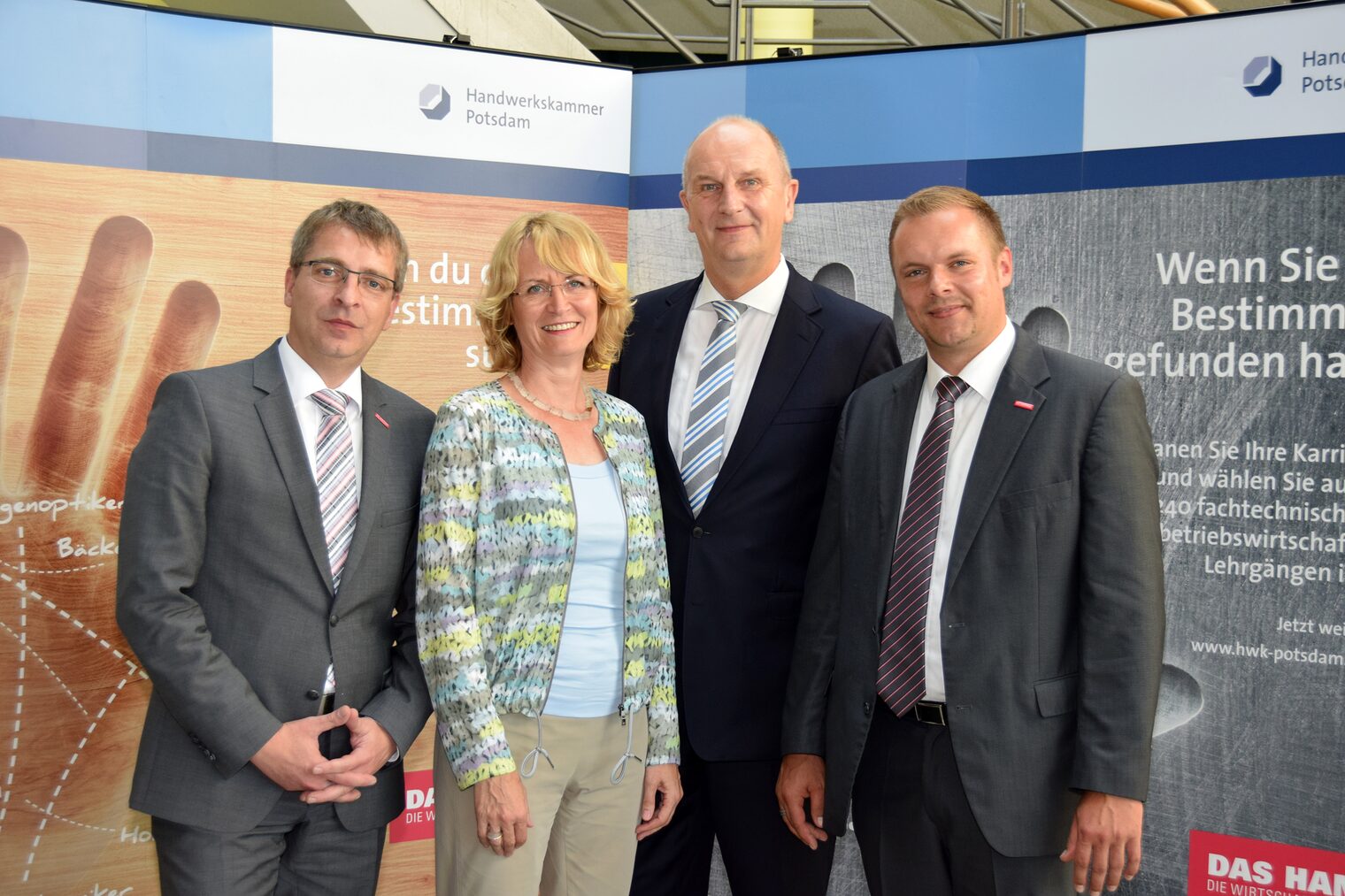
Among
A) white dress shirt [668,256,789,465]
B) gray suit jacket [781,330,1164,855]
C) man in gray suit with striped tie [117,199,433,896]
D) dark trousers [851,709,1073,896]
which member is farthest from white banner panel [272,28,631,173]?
dark trousers [851,709,1073,896]

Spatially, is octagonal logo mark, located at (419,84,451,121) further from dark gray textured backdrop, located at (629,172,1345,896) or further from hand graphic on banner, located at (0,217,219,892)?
dark gray textured backdrop, located at (629,172,1345,896)

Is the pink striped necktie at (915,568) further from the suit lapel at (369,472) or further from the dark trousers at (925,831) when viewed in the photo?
the suit lapel at (369,472)

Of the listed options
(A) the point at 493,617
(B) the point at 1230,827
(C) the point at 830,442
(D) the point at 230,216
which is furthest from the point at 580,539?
(B) the point at 1230,827

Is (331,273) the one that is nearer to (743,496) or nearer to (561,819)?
(743,496)

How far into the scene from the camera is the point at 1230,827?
9.93 ft

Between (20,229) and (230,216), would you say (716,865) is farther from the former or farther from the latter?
(20,229)

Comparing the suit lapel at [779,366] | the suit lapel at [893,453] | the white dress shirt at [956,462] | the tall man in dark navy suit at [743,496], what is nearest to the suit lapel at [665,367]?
the tall man in dark navy suit at [743,496]

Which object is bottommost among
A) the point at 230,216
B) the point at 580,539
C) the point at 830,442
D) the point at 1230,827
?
the point at 1230,827

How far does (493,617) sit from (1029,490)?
989mm

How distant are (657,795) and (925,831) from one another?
1.77ft

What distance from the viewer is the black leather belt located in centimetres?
197

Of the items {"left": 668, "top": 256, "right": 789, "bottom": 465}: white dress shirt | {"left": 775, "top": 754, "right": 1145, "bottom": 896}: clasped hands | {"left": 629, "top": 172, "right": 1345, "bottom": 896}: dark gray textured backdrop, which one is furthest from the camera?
{"left": 629, "top": 172, "right": 1345, "bottom": 896}: dark gray textured backdrop

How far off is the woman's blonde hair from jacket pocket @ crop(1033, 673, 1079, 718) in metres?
1.11

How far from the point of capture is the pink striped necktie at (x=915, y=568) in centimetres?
201
